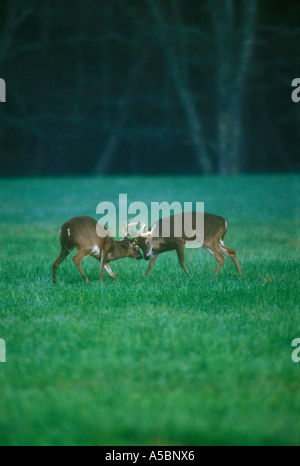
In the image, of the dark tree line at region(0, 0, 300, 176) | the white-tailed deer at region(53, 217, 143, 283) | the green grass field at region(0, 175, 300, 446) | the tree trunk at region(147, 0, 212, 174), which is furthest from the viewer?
the dark tree line at region(0, 0, 300, 176)

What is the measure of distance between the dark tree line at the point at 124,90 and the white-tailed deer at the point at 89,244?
18549mm

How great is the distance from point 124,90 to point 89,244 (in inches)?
853

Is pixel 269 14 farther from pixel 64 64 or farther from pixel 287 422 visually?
pixel 287 422

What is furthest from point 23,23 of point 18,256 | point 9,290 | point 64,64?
point 9,290

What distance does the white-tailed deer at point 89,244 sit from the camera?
7266 mm

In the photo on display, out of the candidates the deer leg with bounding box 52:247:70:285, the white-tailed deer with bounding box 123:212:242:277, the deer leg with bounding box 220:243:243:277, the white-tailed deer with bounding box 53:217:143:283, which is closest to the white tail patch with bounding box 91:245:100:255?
the white-tailed deer with bounding box 53:217:143:283

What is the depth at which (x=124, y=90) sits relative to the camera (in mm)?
28203

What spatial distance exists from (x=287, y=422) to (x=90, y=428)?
3.44 feet

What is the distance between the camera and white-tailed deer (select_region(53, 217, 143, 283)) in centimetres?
727

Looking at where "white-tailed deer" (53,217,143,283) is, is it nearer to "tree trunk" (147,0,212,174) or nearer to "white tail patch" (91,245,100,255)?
"white tail patch" (91,245,100,255)

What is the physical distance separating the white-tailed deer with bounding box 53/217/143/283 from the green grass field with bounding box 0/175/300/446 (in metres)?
0.27

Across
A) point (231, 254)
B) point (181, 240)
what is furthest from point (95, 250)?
point (231, 254)
